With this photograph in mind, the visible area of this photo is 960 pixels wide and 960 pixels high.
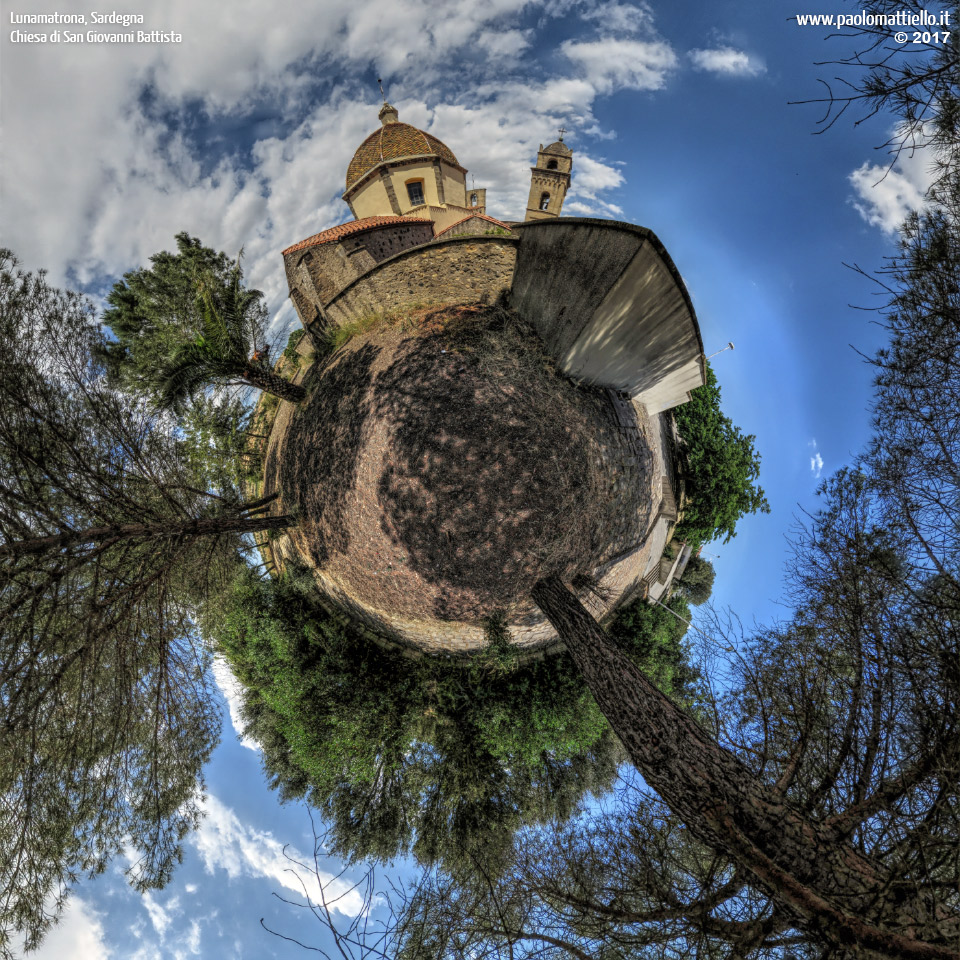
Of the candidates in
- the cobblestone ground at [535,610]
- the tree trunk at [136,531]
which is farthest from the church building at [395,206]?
the tree trunk at [136,531]

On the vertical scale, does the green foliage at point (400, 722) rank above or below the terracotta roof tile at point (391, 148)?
below

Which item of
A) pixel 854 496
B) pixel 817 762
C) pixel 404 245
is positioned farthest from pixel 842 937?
pixel 404 245

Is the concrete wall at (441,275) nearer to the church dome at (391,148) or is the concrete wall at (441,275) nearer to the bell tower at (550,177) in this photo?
the church dome at (391,148)

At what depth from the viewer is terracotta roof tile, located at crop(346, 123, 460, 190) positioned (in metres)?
15.7

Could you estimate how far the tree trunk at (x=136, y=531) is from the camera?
442 centimetres

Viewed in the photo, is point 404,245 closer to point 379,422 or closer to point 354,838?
point 379,422

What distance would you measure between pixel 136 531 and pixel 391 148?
1656cm

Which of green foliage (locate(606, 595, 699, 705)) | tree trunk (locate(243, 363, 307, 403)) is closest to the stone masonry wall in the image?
tree trunk (locate(243, 363, 307, 403))

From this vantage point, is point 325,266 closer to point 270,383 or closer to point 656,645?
point 270,383

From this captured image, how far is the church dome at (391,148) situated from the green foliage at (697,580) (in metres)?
16.7

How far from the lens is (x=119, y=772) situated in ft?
17.0

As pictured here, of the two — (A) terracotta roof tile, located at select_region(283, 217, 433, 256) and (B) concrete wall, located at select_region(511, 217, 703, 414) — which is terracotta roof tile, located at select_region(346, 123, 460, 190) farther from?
(B) concrete wall, located at select_region(511, 217, 703, 414)

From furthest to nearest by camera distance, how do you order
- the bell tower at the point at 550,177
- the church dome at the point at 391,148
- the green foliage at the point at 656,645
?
the bell tower at the point at 550,177
the church dome at the point at 391,148
the green foliage at the point at 656,645

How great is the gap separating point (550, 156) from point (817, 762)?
22.1 meters
